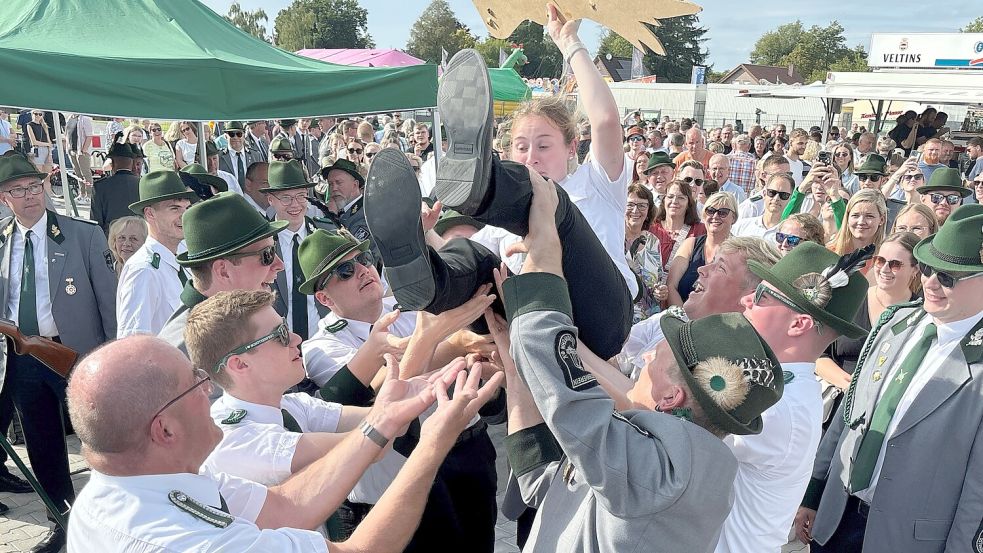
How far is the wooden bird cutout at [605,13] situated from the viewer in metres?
2.52

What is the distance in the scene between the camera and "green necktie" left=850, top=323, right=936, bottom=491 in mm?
2842

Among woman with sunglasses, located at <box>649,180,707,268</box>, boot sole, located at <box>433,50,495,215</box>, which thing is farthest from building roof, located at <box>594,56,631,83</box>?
boot sole, located at <box>433,50,495,215</box>

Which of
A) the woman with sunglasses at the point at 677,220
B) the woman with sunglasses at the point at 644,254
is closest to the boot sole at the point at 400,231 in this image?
the woman with sunglasses at the point at 644,254

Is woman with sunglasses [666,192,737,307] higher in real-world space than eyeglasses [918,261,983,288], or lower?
lower

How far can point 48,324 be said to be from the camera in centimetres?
469

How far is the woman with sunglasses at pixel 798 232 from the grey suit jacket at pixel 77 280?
421 centimetres

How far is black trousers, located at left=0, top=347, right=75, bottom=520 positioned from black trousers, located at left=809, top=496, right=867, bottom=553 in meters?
3.91

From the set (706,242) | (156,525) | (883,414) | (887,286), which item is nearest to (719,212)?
(706,242)

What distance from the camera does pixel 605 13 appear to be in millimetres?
2584

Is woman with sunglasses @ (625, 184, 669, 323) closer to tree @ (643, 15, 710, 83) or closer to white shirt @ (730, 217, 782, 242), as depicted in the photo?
white shirt @ (730, 217, 782, 242)

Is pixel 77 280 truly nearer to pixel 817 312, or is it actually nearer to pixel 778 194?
pixel 817 312

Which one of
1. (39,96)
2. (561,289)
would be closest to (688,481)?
→ (561,289)

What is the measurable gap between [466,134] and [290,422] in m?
1.25

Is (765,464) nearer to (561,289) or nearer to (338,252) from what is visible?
(561,289)
